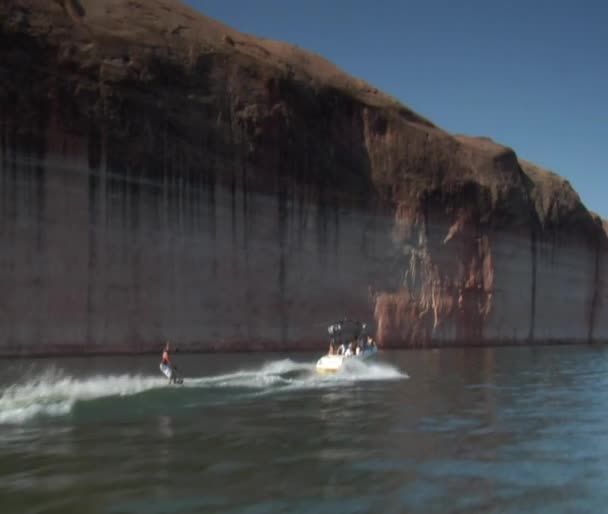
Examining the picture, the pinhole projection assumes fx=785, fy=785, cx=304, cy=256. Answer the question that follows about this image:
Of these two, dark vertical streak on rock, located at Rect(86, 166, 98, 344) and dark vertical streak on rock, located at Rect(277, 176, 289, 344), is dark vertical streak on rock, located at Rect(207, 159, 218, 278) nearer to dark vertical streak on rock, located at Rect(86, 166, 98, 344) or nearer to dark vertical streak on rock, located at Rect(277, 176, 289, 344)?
dark vertical streak on rock, located at Rect(277, 176, 289, 344)

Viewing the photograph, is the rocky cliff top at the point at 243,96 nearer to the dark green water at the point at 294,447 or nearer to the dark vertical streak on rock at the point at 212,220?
the dark vertical streak on rock at the point at 212,220

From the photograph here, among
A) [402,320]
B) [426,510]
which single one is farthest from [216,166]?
[426,510]

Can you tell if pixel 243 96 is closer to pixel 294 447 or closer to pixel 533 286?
pixel 533 286

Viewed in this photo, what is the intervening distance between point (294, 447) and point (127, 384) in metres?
8.38

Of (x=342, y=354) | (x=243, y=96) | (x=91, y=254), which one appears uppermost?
(x=243, y=96)

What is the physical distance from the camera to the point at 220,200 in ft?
138

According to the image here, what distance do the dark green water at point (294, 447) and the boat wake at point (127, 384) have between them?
0.25 ft

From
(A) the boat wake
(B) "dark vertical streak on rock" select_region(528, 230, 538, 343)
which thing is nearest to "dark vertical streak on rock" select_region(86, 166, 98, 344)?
(A) the boat wake

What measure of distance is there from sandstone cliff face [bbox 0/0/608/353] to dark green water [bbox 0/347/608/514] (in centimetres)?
1170

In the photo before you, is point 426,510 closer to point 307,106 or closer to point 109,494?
point 109,494

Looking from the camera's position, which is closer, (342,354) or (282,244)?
(342,354)

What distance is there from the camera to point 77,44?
126 feet

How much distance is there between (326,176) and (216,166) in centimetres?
871

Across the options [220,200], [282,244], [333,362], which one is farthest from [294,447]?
[282,244]
